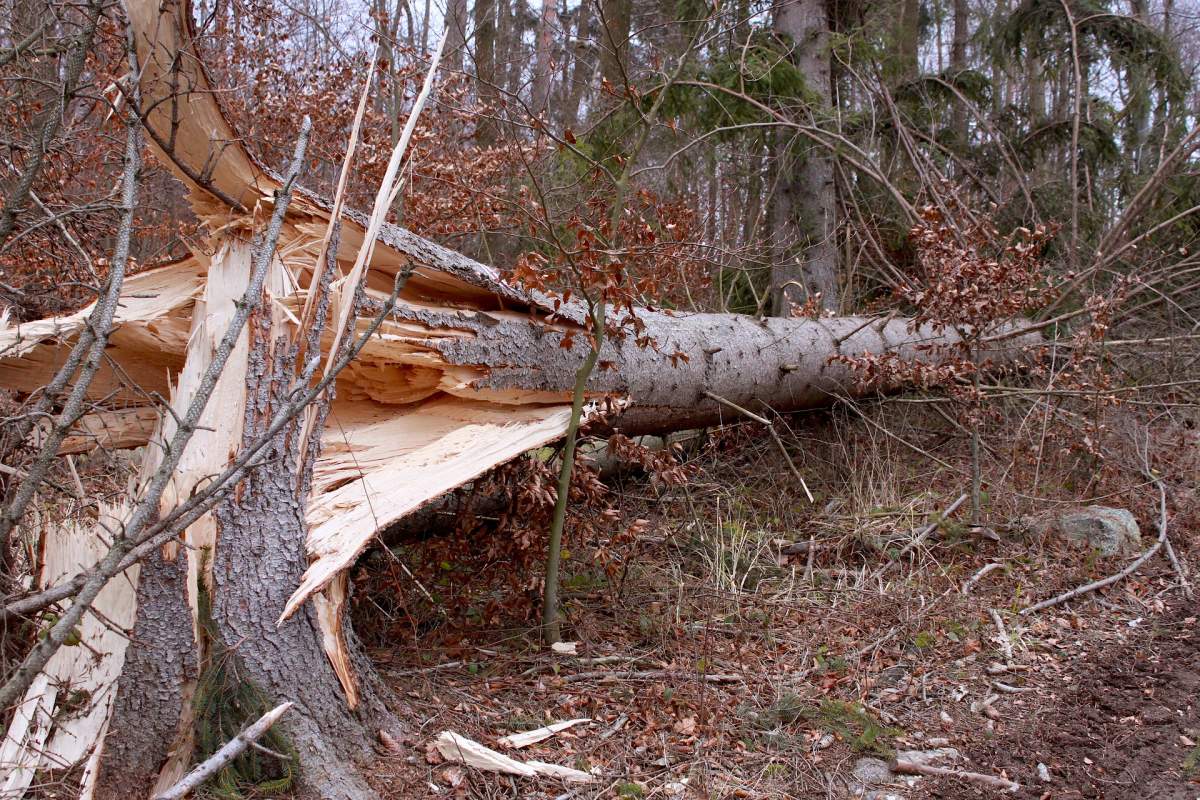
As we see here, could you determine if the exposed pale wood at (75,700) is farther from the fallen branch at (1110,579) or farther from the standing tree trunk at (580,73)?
the standing tree trunk at (580,73)

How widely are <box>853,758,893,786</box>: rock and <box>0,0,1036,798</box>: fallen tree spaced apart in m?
1.61

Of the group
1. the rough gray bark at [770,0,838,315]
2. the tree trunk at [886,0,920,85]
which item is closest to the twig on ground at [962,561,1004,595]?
the rough gray bark at [770,0,838,315]

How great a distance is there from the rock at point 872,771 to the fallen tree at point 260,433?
5.28 feet

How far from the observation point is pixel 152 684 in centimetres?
263

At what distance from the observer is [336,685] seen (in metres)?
2.86

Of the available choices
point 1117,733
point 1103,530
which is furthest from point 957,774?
point 1103,530

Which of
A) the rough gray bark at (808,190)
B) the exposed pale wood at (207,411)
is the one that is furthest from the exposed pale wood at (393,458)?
the rough gray bark at (808,190)

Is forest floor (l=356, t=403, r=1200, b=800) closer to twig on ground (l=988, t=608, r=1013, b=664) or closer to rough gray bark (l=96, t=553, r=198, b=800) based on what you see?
twig on ground (l=988, t=608, r=1013, b=664)

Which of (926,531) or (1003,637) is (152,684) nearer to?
(1003,637)

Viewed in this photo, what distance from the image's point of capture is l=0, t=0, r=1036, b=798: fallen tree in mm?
2629

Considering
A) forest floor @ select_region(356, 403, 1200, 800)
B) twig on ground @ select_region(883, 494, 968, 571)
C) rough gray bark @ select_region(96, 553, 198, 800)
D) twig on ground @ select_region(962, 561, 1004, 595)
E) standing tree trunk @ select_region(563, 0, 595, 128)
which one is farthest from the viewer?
standing tree trunk @ select_region(563, 0, 595, 128)

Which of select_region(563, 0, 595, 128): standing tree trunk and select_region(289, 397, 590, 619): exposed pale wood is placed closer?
select_region(289, 397, 590, 619): exposed pale wood

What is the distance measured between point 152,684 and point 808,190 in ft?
21.9

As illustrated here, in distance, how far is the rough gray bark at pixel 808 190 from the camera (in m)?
7.71
